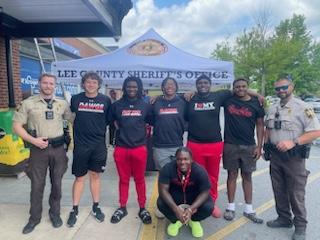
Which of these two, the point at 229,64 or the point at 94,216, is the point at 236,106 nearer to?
the point at 94,216

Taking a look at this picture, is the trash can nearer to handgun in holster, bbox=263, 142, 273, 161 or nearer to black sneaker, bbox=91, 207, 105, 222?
black sneaker, bbox=91, 207, 105, 222

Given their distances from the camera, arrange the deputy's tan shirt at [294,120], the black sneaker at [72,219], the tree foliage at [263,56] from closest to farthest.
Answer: the deputy's tan shirt at [294,120], the black sneaker at [72,219], the tree foliage at [263,56]

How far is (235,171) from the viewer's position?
410 cm

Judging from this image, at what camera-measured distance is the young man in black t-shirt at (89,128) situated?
384cm

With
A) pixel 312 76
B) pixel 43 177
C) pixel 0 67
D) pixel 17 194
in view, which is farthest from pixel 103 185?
pixel 312 76

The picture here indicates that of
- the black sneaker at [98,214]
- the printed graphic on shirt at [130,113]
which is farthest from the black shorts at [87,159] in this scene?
the black sneaker at [98,214]

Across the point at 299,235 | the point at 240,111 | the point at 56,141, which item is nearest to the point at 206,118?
the point at 240,111

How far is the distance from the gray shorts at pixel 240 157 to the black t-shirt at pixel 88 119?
1.57 metres

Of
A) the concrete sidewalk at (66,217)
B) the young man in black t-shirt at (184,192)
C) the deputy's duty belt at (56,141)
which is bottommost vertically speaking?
the concrete sidewalk at (66,217)

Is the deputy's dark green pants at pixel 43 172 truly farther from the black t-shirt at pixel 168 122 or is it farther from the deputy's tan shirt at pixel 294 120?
the deputy's tan shirt at pixel 294 120

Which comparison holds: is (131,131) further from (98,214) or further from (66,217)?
(66,217)

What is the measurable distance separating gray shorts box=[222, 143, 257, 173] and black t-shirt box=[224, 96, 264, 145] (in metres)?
0.06

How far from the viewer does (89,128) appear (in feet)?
12.6

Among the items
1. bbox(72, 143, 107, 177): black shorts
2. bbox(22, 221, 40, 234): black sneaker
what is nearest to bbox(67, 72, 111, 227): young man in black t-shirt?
bbox(72, 143, 107, 177): black shorts
